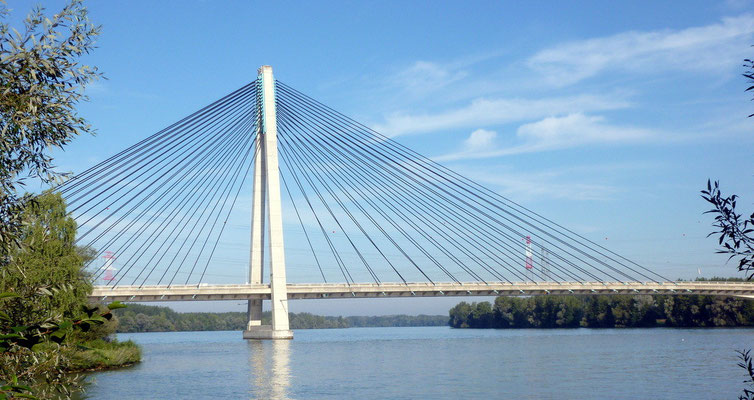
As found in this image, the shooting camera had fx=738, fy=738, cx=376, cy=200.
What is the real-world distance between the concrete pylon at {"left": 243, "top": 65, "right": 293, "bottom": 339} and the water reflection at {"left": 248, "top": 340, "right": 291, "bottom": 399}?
461 centimetres

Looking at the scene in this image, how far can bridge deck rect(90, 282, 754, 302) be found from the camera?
6197 cm

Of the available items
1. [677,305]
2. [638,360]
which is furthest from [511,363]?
[677,305]

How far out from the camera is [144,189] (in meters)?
53.1

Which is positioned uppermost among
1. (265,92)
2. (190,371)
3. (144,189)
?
(265,92)

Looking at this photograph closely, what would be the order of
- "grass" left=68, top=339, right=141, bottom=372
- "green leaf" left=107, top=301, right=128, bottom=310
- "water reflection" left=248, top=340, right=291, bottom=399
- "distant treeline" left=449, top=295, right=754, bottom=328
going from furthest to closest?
1. "distant treeline" left=449, top=295, right=754, bottom=328
2. "grass" left=68, top=339, right=141, bottom=372
3. "water reflection" left=248, top=340, right=291, bottom=399
4. "green leaf" left=107, top=301, right=128, bottom=310

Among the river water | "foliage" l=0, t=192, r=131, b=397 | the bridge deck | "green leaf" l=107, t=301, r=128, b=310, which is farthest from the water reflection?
"green leaf" l=107, t=301, r=128, b=310

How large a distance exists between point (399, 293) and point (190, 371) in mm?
32208

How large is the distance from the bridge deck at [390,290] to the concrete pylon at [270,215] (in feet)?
8.19

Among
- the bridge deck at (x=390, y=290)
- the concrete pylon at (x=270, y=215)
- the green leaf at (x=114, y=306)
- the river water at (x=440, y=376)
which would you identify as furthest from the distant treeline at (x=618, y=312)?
the green leaf at (x=114, y=306)

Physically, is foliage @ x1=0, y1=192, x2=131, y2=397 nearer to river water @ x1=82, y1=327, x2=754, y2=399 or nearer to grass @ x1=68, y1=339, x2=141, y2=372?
grass @ x1=68, y1=339, x2=141, y2=372

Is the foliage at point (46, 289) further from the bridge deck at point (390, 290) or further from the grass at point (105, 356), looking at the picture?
the bridge deck at point (390, 290)

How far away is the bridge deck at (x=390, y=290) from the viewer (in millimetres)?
61969

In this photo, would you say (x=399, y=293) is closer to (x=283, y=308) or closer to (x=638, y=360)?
(x=283, y=308)

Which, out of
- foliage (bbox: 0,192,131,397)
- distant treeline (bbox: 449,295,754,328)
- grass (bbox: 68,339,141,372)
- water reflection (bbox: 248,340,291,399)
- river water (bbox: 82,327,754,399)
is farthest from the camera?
distant treeline (bbox: 449,295,754,328)
